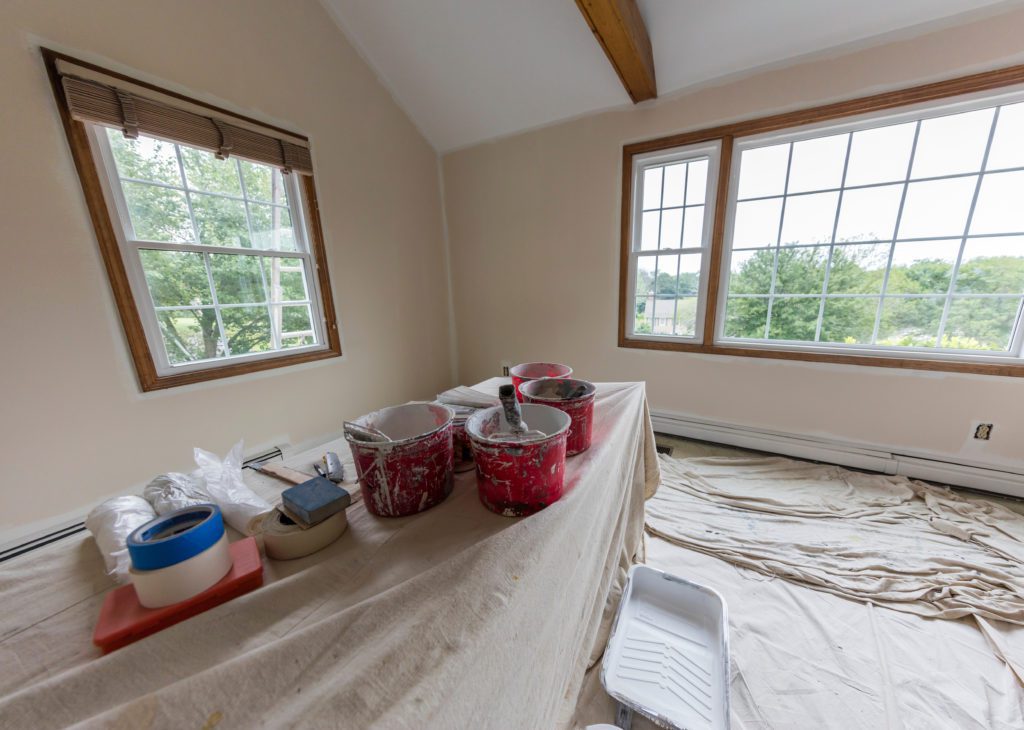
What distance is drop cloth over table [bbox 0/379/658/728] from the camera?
37cm

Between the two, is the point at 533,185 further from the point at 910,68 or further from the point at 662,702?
the point at 662,702

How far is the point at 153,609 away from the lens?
1.48 feet

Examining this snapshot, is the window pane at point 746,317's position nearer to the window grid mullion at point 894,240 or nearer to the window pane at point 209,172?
the window grid mullion at point 894,240

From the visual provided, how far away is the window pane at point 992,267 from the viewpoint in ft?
5.40

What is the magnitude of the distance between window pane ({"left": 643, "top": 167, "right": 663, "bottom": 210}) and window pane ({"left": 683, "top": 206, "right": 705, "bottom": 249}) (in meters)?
0.21

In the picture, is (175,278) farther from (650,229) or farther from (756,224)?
(756,224)

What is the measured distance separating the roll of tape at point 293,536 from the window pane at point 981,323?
113 inches

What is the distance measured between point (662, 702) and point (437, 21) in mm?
3227

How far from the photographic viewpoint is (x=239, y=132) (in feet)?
5.91

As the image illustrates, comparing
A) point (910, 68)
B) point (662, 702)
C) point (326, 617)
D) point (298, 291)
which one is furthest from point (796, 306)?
point (298, 291)

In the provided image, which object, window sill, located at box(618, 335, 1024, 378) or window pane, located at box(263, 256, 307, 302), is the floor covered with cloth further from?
window pane, located at box(263, 256, 307, 302)

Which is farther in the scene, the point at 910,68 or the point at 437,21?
the point at 437,21

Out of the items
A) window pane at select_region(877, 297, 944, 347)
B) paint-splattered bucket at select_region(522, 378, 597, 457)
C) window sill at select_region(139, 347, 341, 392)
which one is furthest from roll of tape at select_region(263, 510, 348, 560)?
window pane at select_region(877, 297, 944, 347)

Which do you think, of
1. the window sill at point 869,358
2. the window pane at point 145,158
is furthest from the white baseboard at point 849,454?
the window pane at point 145,158
